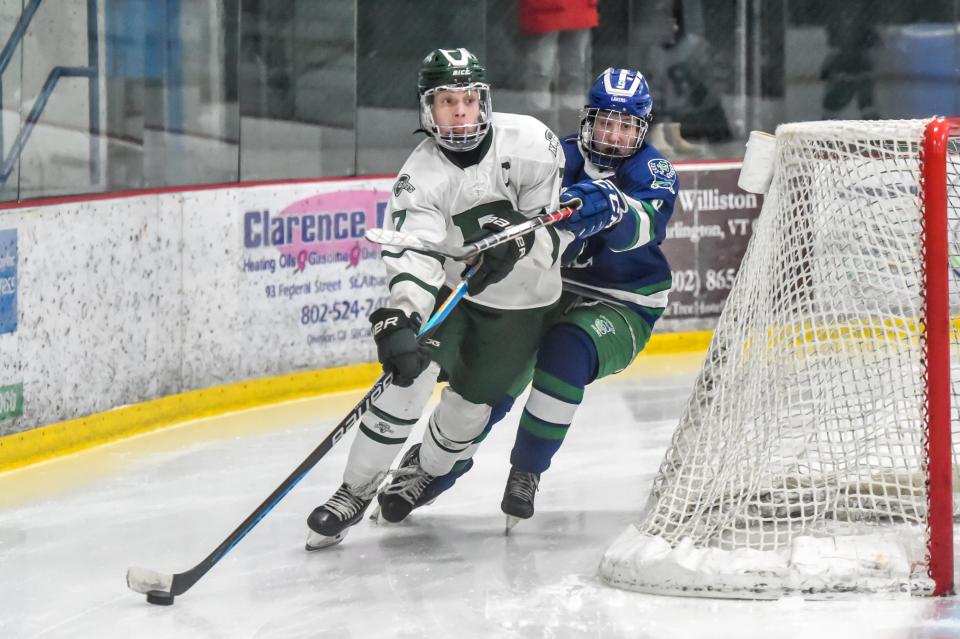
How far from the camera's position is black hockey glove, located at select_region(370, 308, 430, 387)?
9.90 feet

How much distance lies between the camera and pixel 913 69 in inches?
285

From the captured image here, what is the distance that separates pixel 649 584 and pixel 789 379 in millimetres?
520

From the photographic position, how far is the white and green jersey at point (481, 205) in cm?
318

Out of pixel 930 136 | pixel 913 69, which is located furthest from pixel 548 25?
pixel 930 136

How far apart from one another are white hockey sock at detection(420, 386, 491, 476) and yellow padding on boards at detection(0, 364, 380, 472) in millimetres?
1304

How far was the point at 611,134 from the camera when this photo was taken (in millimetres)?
3504

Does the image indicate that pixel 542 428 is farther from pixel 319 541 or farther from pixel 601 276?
pixel 319 541

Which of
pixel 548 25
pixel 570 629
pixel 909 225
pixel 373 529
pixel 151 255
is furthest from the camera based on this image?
pixel 548 25

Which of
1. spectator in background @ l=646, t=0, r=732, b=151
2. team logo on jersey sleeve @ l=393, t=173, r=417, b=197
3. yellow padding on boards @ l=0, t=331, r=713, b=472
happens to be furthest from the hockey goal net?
spectator in background @ l=646, t=0, r=732, b=151

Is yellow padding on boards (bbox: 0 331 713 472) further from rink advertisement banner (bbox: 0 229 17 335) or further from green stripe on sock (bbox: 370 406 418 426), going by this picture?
green stripe on sock (bbox: 370 406 418 426)

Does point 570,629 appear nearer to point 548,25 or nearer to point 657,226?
point 657,226

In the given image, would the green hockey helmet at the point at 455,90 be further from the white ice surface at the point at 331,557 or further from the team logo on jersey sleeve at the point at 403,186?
the white ice surface at the point at 331,557

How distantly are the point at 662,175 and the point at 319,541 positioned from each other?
1.11 m

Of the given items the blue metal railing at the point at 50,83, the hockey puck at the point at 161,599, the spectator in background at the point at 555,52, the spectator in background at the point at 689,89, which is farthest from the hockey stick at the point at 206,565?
the spectator in background at the point at 689,89
